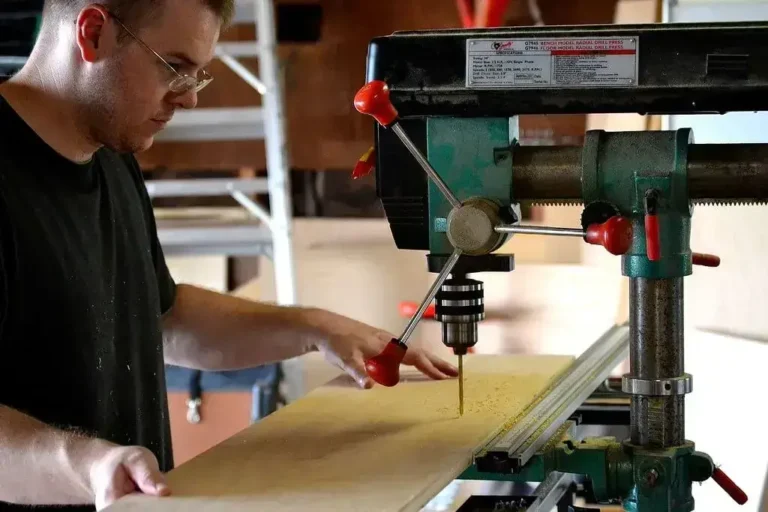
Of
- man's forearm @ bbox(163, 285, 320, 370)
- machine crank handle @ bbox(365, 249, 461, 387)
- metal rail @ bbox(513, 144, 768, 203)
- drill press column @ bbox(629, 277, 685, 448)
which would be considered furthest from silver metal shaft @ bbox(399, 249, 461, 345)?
man's forearm @ bbox(163, 285, 320, 370)

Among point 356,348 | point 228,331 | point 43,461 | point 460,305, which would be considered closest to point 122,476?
point 43,461

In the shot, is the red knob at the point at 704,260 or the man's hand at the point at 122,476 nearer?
the man's hand at the point at 122,476

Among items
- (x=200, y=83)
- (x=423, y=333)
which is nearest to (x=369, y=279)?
(x=423, y=333)

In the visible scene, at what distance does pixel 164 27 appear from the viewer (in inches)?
53.9

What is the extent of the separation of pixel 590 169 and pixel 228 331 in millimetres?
794

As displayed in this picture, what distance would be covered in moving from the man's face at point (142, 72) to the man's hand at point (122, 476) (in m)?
0.52

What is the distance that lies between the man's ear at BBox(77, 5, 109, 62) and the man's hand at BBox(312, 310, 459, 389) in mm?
531

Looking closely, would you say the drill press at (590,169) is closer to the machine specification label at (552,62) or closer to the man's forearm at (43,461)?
the machine specification label at (552,62)

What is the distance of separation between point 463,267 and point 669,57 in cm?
33

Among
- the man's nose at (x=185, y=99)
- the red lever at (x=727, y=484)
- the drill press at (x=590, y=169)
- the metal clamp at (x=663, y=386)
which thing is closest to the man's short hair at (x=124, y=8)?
the man's nose at (x=185, y=99)

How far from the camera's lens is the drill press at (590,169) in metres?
1.06

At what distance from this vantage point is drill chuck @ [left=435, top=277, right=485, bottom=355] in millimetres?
1175

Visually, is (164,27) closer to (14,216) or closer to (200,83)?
(200,83)

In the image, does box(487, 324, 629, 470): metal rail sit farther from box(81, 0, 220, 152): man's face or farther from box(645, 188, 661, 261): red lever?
box(81, 0, 220, 152): man's face
